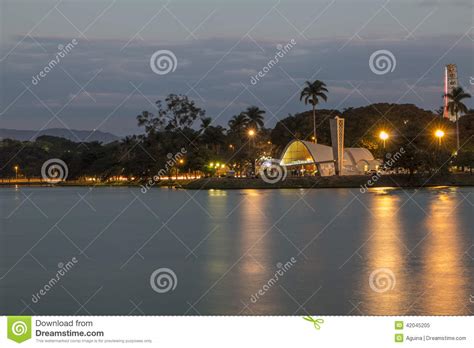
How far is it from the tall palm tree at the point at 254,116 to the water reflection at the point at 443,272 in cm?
8432

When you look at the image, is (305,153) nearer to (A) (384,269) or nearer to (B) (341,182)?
(B) (341,182)

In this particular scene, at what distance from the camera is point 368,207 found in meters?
46.3

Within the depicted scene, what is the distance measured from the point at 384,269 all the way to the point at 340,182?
7038cm

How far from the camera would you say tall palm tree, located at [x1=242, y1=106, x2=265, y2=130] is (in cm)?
11769

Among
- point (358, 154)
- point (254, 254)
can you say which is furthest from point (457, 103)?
point (254, 254)

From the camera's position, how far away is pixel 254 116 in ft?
387

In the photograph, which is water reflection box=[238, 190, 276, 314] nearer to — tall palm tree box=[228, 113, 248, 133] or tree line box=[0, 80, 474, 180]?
tree line box=[0, 80, 474, 180]

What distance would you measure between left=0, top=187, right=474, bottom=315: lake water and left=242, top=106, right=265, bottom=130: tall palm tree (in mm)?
78765

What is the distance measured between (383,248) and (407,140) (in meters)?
65.2

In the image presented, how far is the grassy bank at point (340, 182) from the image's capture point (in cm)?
8444

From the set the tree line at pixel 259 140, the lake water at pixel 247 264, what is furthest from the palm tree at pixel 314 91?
the lake water at pixel 247 264

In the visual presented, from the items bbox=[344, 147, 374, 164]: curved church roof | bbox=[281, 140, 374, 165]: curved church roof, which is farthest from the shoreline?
bbox=[344, 147, 374, 164]: curved church roof

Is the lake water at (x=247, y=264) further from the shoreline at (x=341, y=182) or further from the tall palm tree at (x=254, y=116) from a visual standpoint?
the tall palm tree at (x=254, y=116)
